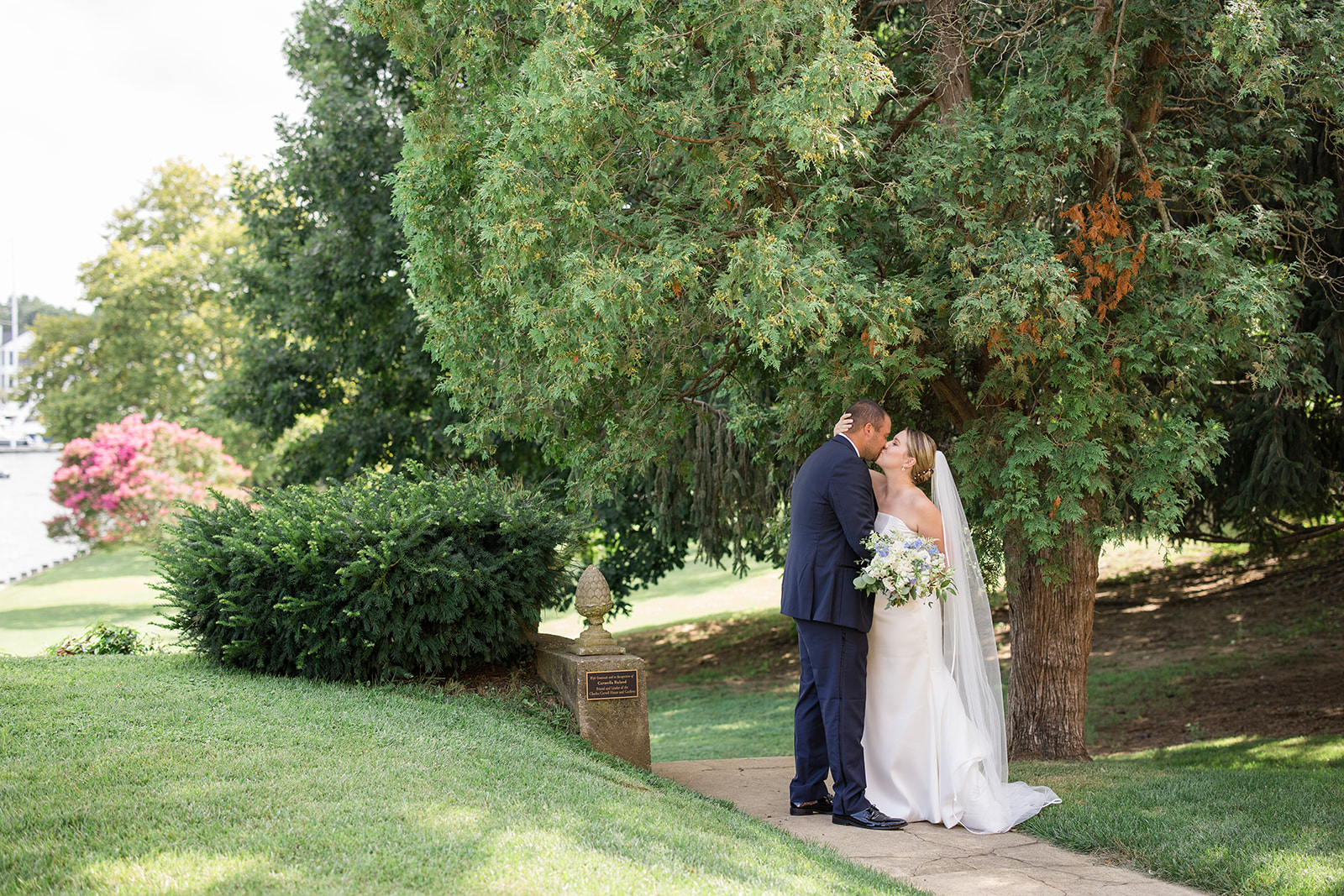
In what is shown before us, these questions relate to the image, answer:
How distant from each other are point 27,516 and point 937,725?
178 ft

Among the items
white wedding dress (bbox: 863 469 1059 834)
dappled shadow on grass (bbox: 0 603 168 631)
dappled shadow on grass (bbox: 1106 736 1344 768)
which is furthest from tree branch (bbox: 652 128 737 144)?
dappled shadow on grass (bbox: 0 603 168 631)

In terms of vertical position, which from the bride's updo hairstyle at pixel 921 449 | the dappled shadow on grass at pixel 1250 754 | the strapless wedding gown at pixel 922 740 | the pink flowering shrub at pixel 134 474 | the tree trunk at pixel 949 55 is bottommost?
the dappled shadow on grass at pixel 1250 754

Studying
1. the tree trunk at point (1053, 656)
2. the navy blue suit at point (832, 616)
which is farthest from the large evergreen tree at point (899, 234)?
the navy blue suit at point (832, 616)

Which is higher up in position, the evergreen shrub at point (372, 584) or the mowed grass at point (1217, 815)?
the evergreen shrub at point (372, 584)

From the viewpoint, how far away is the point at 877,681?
20.5ft

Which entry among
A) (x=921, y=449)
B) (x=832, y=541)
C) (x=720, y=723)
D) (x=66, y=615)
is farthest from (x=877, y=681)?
(x=66, y=615)

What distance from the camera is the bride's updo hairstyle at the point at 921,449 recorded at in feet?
21.4

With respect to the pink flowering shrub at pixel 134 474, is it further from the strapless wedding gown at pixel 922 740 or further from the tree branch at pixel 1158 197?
the tree branch at pixel 1158 197

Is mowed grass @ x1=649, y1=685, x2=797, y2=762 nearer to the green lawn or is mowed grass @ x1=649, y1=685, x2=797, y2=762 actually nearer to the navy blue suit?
the navy blue suit

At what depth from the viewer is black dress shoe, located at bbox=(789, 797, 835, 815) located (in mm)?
6184

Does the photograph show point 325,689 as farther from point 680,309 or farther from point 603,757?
point 680,309

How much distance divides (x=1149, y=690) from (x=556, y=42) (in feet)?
40.8

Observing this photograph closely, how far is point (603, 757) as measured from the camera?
6.60m

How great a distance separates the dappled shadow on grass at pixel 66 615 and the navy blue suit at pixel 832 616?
66.0ft
